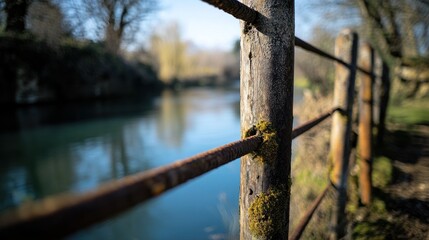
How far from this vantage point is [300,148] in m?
4.56

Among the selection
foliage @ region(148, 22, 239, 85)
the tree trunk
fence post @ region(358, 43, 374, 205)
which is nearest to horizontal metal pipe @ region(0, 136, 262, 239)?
the tree trunk

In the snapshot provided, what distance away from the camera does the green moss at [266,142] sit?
98 cm

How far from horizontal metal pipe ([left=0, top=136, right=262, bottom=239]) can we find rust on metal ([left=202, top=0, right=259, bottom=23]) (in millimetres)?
399

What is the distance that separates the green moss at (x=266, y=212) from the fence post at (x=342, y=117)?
1.23 meters

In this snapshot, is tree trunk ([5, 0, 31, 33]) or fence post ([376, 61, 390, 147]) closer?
tree trunk ([5, 0, 31, 33])

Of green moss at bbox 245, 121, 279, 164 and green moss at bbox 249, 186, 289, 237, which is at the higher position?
green moss at bbox 245, 121, 279, 164

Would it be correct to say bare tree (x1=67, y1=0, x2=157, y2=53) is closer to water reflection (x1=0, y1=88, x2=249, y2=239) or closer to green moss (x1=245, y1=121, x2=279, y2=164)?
green moss (x1=245, y1=121, x2=279, y2=164)

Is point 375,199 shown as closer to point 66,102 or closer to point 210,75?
point 66,102

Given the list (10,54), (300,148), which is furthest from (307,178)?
(10,54)

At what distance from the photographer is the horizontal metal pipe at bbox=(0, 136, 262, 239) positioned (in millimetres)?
378

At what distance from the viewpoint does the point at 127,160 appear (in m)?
8.47

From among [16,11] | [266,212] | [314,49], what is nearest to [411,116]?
[314,49]

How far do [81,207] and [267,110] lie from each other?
667mm

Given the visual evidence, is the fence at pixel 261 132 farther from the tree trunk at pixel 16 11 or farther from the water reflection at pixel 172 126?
the water reflection at pixel 172 126
